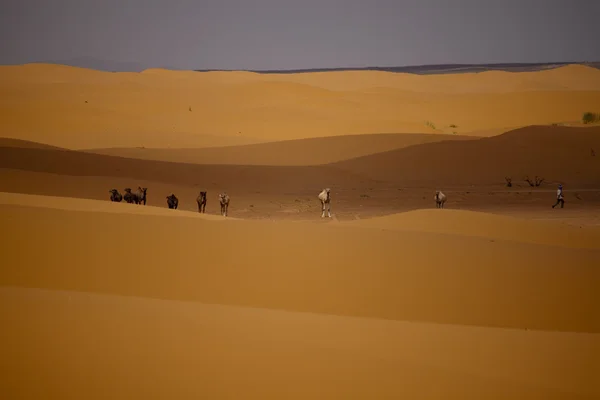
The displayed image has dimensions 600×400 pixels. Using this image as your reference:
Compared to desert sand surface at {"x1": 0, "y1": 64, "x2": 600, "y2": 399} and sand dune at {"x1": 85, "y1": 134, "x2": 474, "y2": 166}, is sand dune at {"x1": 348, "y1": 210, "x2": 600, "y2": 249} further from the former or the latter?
sand dune at {"x1": 85, "y1": 134, "x2": 474, "y2": 166}

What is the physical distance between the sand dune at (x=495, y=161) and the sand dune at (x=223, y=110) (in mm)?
11002

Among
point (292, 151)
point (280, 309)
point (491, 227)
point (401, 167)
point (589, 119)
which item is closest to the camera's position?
point (280, 309)

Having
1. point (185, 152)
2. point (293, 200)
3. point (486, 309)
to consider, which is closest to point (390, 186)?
point (293, 200)

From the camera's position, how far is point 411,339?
275 inches

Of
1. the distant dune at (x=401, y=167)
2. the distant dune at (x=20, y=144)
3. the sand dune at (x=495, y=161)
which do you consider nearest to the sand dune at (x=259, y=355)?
the distant dune at (x=401, y=167)

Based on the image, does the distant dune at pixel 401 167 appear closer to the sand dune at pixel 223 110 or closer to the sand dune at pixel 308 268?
the sand dune at pixel 223 110

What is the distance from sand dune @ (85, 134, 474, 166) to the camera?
3766cm

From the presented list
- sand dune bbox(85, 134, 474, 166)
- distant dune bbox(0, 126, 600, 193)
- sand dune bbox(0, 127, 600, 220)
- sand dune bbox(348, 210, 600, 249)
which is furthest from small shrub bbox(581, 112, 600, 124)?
sand dune bbox(348, 210, 600, 249)

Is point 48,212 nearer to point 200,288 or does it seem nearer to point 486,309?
point 200,288

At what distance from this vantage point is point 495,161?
3559 cm

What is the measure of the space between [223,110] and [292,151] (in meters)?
21.5

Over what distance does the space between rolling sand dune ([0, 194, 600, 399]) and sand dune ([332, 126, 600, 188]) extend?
57.1 feet

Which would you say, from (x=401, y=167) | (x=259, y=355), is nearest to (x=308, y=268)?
(x=259, y=355)

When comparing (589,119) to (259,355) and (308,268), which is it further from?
(259,355)
